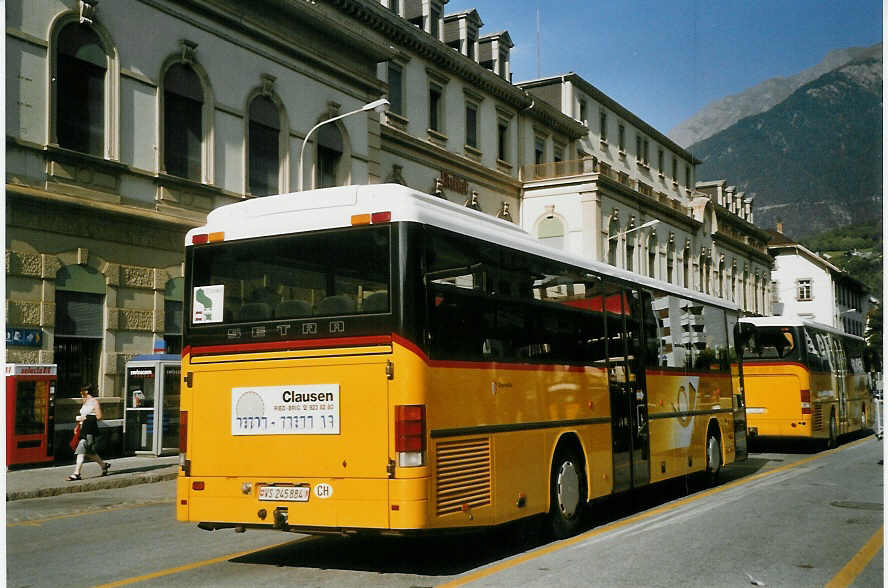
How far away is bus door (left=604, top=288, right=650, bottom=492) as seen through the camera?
11.8 metres

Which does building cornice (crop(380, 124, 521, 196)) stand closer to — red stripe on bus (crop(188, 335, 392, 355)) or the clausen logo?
red stripe on bus (crop(188, 335, 392, 355))

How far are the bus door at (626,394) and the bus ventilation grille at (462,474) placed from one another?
11.0 feet

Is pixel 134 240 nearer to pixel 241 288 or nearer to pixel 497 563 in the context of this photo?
pixel 241 288

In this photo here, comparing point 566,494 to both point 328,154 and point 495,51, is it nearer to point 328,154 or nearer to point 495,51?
point 328,154

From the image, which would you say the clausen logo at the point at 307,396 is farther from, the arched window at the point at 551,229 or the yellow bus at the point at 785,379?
the arched window at the point at 551,229

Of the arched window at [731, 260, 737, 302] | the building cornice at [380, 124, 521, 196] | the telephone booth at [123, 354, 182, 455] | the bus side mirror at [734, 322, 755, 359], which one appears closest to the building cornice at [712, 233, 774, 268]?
the arched window at [731, 260, 737, 302]

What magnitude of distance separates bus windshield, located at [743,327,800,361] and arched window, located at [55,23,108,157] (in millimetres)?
15063

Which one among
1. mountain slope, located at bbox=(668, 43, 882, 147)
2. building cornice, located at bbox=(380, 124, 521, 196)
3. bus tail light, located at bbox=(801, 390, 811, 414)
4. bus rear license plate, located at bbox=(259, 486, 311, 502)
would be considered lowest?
bus rear license plate, located at bbox=(259, 486, 311, 502)

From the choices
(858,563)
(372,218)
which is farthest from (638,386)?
(372,218)

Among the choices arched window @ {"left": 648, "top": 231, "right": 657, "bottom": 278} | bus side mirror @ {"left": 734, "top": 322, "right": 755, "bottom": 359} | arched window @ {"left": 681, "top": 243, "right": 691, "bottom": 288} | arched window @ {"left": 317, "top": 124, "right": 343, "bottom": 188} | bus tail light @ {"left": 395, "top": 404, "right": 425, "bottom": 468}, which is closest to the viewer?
bus tail light @ {"left": 395, "top": 404, "right": 425, "bottom": 468}

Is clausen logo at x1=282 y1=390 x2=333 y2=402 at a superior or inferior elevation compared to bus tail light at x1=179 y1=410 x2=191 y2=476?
superior

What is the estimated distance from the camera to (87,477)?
17422 millimetres

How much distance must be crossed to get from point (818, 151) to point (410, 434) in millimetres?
30589

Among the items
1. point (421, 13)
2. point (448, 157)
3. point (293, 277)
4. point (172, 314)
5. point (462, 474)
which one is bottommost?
point (462, 474)
